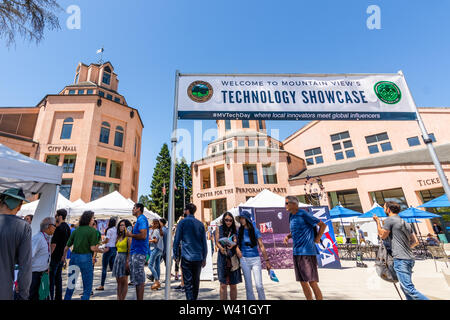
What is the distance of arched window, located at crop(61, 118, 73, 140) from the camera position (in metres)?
22.0

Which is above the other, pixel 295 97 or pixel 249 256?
pixel 295 97

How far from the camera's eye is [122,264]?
415 centimetres

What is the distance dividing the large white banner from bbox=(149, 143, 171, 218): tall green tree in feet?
113

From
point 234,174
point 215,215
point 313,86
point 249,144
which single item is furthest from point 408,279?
point 249,144

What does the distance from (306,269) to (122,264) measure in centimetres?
358

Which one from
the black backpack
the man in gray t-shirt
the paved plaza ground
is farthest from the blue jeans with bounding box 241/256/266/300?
the man in gray t-shirt

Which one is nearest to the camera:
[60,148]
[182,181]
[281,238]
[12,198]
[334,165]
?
[12,198]

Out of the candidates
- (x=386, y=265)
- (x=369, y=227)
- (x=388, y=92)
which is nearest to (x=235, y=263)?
(x=386, y=265)

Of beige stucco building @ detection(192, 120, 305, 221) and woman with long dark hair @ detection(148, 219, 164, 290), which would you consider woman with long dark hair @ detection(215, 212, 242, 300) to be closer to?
woman with long dark hair @ detection(148, 219, 164, 290)

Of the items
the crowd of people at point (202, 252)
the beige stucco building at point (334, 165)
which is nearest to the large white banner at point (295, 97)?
the crowd of people at point (202, 252)

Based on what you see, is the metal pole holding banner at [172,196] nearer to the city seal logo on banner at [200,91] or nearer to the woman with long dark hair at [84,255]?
the city seal logo on banner at [200,91]

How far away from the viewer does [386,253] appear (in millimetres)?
3785

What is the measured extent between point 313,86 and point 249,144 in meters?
24.4

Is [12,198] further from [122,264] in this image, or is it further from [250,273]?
[250,273]
